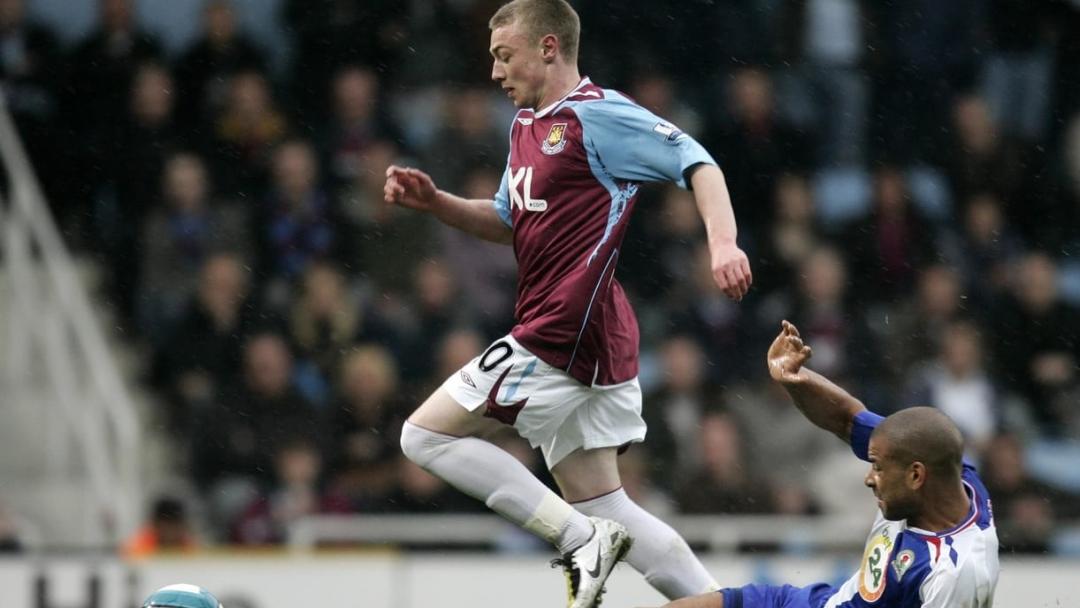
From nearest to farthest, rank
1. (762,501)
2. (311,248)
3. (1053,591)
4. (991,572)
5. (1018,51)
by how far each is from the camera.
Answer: (991,572) < (1053,591) < (762,501) < (311,248) < (1018,51)

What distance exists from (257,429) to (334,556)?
1168 mm

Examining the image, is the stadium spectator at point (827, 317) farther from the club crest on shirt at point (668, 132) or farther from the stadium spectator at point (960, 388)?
the club crest on shirt at point (668, 132)

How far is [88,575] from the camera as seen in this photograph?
10688 millimetres

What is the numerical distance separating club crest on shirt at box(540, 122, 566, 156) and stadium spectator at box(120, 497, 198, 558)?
542cm

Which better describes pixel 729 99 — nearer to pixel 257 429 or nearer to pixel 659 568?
pixel 257 429

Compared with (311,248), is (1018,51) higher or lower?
higher

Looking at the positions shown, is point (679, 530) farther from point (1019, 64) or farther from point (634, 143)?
point (1019, 64)

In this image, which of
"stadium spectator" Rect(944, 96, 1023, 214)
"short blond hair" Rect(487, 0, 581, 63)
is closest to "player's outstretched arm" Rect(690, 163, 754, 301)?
"short blond hair" Rect(487, 0, 581, 63)

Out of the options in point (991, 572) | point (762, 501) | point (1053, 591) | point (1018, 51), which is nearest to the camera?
point (991, 572)

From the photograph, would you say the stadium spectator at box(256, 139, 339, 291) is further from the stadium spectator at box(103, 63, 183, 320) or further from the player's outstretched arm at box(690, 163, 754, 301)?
the player's outstretched arm at box(690, 163, 754, 301)

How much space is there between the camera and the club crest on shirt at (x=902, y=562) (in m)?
6.21

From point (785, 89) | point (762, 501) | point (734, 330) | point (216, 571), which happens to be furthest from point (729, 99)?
point (216, 571)

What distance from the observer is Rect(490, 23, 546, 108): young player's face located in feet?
20.8

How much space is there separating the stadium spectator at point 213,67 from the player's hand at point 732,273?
7.53m
